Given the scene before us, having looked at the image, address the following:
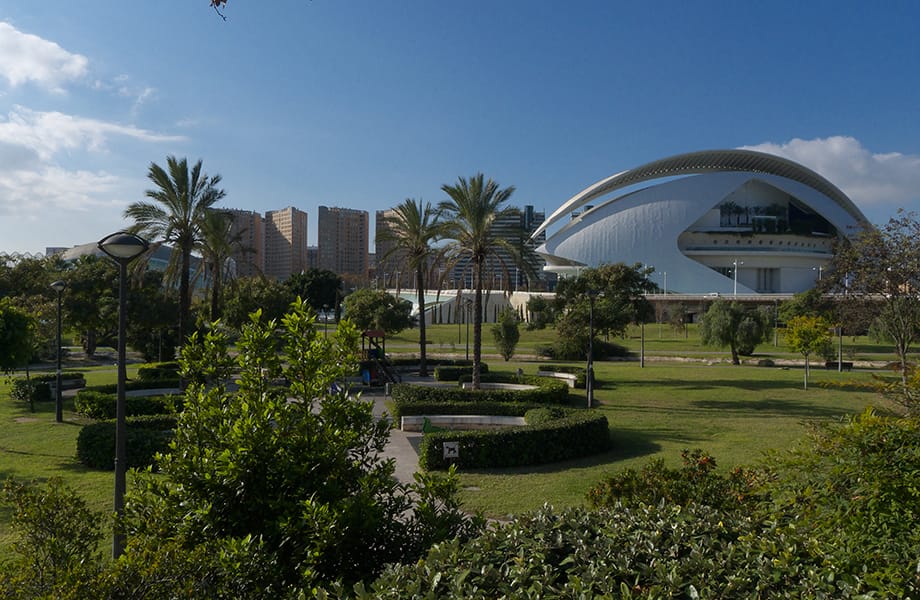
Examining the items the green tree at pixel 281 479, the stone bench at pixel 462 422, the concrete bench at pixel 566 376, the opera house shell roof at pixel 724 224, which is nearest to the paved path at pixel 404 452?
the stone bench at pixel 462 422

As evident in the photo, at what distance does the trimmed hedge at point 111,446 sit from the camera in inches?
476

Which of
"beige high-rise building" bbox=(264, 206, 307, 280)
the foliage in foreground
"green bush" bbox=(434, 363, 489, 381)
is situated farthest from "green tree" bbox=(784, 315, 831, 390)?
"beige high-rise building" bbox=(264, 206, 307, 280)

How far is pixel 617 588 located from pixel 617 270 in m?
28.7

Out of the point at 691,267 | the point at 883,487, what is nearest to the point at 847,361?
the point at 883,487

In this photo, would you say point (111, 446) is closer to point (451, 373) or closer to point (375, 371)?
point (375, 371)

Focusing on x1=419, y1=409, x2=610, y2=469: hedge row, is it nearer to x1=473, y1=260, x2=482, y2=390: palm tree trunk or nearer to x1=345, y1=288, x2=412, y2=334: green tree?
x1=473, y1=260, x2=482, y2=390: palm tree trunk

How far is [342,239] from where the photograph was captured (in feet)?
471

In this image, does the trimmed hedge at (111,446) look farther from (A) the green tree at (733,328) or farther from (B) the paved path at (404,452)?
(A) the green tree at (733,328)

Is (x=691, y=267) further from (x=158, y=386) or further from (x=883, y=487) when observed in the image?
(x=883, y=487)

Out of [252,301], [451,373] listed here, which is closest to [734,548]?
[451,373]

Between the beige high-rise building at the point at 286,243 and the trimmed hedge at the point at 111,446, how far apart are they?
420 ft

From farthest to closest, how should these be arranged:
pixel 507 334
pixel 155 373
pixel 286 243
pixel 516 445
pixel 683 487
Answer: pixel 286 243 < pixel 507 334 < pixel 155 373 < pixel 516 445 < pixel 683 487

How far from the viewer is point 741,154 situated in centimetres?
9262

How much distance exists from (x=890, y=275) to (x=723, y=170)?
8115 cm
